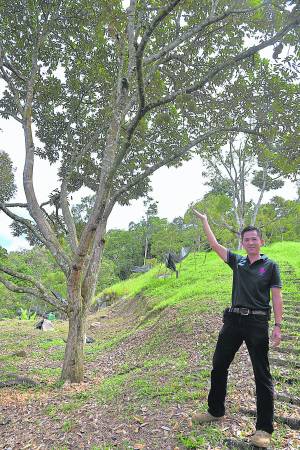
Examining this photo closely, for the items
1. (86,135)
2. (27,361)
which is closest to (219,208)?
(86,135)

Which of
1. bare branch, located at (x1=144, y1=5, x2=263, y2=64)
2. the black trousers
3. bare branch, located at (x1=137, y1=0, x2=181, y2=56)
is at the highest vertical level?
bare branch, located at (x1=144, y1=5, x2=263, y2=64)

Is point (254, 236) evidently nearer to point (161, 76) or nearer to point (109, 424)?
point (109, 424)

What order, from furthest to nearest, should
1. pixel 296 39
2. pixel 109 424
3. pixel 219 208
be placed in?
pixel 219 208 < pixel 296 39 < pixel 109 424

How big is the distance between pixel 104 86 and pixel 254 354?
8.15m

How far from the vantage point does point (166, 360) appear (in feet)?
24.2

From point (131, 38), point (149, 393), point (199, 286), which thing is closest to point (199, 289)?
point (199, 286)

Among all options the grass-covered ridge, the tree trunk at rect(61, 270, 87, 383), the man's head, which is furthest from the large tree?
the grass-covered ridge

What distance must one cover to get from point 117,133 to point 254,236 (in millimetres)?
4287

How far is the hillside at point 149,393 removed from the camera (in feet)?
13.8

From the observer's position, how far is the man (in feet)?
11.9

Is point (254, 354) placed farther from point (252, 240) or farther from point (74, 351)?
point (74, 351)

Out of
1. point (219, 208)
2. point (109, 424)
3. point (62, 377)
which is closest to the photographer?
point (109, 424)

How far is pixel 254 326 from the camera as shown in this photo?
3.69 meters

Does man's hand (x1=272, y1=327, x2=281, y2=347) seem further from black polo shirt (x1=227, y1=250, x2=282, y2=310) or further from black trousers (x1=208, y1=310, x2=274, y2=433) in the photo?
black polo shirt (x1=227, y1=250, x2=282, y2=310)
